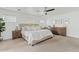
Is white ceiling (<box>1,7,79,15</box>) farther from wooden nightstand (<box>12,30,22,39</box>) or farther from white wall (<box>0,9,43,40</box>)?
wooden nightstand (<box>12,30,22,39</box>)

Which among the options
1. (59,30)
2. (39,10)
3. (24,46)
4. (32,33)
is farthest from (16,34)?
(59,30)

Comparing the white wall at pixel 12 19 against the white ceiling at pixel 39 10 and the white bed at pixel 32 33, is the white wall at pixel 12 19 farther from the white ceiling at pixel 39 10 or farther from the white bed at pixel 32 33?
the white bed at pixel 32 33

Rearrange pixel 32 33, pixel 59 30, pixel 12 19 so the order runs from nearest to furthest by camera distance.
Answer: pixel 12 19 → pixel 59 30 → pixel 32 33

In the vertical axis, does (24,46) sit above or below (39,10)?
below

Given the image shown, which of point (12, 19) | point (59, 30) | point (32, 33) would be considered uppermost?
point (12, 19)

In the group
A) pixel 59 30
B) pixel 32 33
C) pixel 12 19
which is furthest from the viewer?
pixel 32 33

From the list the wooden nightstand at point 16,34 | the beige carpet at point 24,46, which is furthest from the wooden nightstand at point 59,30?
the wooden nightstand at point 16,34

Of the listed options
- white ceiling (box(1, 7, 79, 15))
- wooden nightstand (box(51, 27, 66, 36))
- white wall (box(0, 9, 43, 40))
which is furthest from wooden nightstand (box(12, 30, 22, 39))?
wooden nightstand (box(51, 27, 66, 36))

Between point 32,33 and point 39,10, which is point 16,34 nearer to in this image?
point 32,33

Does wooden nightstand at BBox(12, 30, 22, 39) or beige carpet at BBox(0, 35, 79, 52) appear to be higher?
wooden nightstand at BBox(12, 30, 22, 39)

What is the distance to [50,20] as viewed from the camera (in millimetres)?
1801
